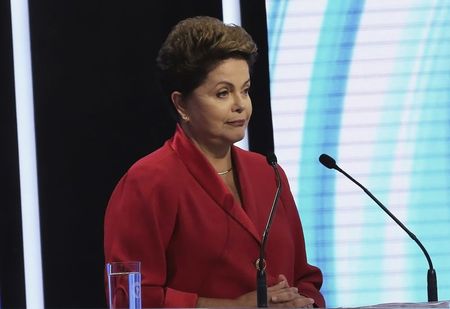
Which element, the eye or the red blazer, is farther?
the eye

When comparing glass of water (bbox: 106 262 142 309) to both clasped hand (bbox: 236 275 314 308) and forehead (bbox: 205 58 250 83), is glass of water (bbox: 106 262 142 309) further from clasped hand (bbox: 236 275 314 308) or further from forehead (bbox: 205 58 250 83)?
forehead (bbox: 205 58 250 83)

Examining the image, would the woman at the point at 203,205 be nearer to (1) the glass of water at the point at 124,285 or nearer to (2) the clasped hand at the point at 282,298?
(2) the clasped hand at the point at 282,298

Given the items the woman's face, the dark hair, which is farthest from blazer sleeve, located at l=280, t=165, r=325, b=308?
the dark hair

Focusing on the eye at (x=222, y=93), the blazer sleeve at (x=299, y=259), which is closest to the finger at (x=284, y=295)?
the blazer sleeve at (x=299, y=259)

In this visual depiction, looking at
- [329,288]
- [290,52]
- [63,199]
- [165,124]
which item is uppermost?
[290,52]

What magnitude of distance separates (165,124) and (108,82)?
263mm

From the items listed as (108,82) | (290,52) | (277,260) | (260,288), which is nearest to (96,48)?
(108,82)

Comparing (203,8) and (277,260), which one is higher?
(203,8)

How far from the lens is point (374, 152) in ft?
13.1

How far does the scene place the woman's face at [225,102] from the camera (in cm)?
289

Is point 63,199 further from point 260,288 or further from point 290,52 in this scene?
point 260,288

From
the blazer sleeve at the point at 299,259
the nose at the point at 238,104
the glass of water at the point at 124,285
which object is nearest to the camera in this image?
the glass of water at the point at 124,285

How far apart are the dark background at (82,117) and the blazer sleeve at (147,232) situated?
1.02 m

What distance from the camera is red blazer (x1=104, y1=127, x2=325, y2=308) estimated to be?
2799 millimetres
